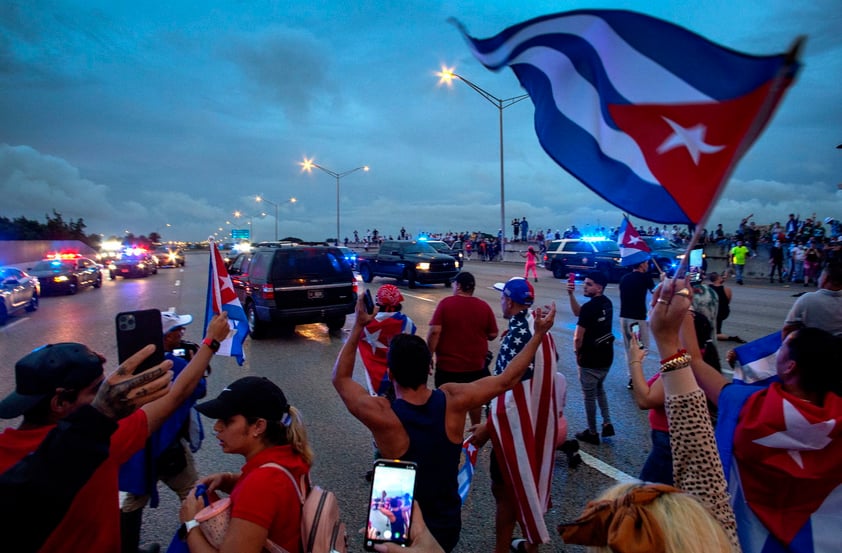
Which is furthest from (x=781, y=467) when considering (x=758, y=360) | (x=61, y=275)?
(x=61, y=275)

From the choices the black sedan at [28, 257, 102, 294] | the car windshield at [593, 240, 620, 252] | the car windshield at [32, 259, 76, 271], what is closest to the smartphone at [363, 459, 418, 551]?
the car windshield at [593, 240, 620, 252]

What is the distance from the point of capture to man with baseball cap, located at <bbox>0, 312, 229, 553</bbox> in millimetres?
1706

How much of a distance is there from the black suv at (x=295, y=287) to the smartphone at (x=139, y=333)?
7453 millimetres

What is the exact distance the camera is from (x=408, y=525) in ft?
5.58

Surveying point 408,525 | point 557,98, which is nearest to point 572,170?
point 557,98

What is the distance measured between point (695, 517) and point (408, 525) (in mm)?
944

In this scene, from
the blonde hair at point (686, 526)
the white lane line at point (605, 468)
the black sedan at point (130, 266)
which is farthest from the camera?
the black sedan at point (130, 266)

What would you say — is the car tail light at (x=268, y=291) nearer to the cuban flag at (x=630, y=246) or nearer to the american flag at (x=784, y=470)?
the cuban flag at (x=630, y=246)

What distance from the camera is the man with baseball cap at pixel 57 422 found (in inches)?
67.2

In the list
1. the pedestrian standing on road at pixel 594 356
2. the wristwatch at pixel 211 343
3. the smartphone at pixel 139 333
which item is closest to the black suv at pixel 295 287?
the pedestrian standing on road at pixel 594 356

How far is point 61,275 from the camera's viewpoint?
2075cm

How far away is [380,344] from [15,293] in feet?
50.3

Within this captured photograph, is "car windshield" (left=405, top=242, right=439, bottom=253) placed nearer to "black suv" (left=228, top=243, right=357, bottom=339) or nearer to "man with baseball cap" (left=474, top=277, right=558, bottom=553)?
"black suv" (left=228, top=243, right=357, bottom=339)

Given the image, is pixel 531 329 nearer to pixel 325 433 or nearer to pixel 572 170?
pixel 572 170
